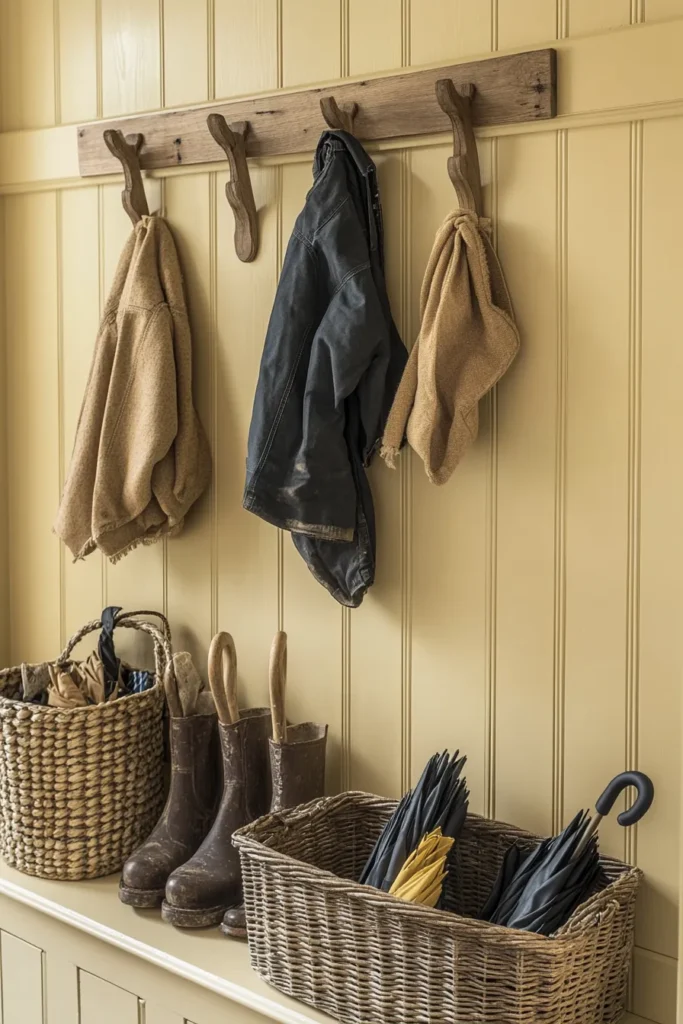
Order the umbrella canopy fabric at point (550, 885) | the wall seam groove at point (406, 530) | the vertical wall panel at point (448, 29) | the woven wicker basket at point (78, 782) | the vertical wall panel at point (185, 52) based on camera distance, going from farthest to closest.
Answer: the vertical wall panel at point (185, 52) < the woven wicker basket at point (78, 782) < the wall seam groove at point (406, 530) < the vertical wall panel at point (448, 29) < the umbrella canopy fabric at point (550, 885)

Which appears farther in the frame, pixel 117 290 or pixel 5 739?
pixel 117 290

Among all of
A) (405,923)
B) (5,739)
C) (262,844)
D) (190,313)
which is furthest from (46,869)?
(190,313)

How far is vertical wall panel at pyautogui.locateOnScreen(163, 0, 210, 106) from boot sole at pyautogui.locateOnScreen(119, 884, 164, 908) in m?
1.35

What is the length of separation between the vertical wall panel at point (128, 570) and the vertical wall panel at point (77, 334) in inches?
1.2

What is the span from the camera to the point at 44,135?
2.14 meters

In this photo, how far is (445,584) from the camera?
1.70 m

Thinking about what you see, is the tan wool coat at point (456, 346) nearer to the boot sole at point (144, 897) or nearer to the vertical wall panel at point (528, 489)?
the vertical wall panel at point (528, 489)

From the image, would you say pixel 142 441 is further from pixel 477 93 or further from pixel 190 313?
pixel 477 93

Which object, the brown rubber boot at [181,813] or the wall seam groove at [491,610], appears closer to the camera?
the wall seam groove at [491,610]

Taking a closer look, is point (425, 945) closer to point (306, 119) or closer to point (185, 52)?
point (306, 119)

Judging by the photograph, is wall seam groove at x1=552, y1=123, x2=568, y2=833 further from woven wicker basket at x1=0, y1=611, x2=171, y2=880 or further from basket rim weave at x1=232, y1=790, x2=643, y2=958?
woven wicker basket at x1=0, y1=611, x2=171, y2=880

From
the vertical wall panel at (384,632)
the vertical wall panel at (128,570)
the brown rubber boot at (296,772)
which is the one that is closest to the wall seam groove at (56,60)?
the vertical wall panel at (128,570)

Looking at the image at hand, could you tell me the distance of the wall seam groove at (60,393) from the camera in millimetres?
2143

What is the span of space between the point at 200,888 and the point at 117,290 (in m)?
1.04
